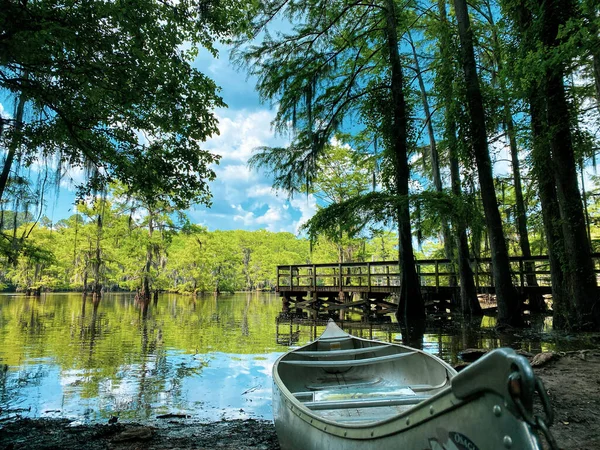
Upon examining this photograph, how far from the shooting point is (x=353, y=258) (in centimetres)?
3272

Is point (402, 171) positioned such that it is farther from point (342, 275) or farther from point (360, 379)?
point (360, 379)

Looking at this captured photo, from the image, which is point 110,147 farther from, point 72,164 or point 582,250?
point 582,250

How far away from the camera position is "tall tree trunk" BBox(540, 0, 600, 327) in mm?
7230

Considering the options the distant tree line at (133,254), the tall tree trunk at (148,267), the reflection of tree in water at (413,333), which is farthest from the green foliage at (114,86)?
the tall tree trunk at (148,267)

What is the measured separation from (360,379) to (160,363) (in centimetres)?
460

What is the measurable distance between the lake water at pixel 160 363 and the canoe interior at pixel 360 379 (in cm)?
84

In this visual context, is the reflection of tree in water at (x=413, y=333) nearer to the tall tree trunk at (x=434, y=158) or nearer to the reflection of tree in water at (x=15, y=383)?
the tall tree trunk at (x=434, y=158)

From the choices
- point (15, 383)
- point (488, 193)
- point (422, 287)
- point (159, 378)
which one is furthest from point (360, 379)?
point (422, 287)

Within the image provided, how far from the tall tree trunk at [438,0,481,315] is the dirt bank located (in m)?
7.34

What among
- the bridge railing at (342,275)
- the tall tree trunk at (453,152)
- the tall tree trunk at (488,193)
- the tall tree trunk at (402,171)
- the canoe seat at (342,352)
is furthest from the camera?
the bridge railing at (342,275)

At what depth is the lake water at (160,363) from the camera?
15.6 ft

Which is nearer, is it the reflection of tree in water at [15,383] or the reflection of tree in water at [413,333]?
the reflection of tree in water at [15,383]

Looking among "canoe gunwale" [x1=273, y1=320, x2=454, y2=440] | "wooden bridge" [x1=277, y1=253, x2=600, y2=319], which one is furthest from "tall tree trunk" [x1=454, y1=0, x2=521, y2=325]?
"canoe gunwale" [x1=273, y1=320, x2=454, y2=440]

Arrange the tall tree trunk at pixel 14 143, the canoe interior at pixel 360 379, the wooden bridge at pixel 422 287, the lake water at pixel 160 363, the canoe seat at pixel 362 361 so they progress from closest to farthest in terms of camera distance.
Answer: the canoe interior at pixel 360 379, the canoe seat at pixel 362 361, the lake water at pixel 160 363, the tall tree trunk at pixel 14 143, the wooden bridge at pixel 422 287
